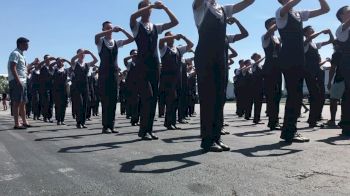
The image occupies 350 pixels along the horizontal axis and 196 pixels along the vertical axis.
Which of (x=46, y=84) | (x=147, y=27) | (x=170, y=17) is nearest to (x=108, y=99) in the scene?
(x=147, y=27)

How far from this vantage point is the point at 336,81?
9.06 m

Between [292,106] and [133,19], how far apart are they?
9.56 feet

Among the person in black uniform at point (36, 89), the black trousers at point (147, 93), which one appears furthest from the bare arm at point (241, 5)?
the person in black uniform at point (36, 89)

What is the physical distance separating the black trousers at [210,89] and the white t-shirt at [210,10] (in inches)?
18.7

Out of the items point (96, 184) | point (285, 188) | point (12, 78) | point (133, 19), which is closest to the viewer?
point (285, 188)

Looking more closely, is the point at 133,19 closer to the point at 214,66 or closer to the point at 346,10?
the point at 214,66

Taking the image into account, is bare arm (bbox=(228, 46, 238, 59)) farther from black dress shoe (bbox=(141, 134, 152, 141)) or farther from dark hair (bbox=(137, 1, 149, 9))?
black dress shoe (bbox=(141, 134, 152, 141))

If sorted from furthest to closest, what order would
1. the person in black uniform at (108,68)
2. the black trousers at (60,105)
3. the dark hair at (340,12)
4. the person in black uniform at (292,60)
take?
the black trousers at (60,105)
the person in black uniform at (108,68)
the dark hair at (340,12)
the person in black uniform at (292,60)

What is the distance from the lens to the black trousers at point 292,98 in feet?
20.5

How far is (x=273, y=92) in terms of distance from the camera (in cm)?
916

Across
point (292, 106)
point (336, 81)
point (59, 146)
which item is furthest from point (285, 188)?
point (336, 81)

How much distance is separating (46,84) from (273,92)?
305 inches

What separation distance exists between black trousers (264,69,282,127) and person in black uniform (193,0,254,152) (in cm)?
367

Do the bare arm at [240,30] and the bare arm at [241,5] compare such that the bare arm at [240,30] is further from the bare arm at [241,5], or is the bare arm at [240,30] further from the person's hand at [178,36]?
the person's hand at [178,36]
